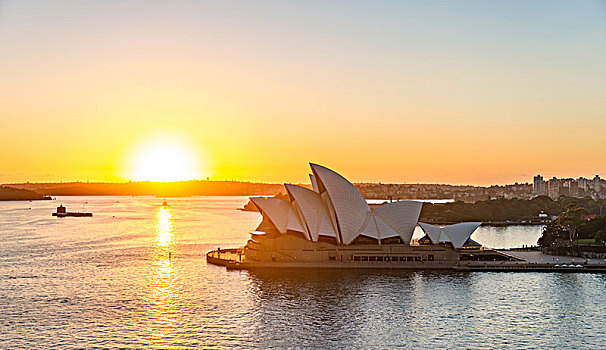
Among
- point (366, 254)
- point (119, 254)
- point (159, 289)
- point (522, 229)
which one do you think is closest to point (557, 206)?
point (522, 229)

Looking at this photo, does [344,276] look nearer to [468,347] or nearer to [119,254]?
[468,347]

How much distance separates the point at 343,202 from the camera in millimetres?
49500

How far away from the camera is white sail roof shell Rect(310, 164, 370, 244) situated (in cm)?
4925

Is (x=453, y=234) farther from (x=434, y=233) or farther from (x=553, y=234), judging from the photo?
(x=553, y=234)

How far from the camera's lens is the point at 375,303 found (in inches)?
1389

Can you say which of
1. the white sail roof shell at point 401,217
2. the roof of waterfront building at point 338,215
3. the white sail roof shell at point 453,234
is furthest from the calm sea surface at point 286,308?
the white sail roof shell at point 453,234

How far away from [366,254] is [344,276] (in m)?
4.88

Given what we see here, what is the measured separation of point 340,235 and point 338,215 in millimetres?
1853

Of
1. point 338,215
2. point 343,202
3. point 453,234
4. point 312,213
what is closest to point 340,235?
point 338,215

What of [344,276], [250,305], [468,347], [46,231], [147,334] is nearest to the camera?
[468,347]

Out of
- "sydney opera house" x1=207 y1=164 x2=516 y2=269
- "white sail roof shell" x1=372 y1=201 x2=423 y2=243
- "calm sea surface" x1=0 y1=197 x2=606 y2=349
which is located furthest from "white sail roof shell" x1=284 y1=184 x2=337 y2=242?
"white sail roof shell" x1=372 y1=201 x2=423 y2=243

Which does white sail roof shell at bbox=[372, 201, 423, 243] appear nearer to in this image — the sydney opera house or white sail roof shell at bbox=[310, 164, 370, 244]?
the sydney opera house

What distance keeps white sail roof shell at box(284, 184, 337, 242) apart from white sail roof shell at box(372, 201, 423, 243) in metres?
4.53

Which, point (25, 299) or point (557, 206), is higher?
point (557, 206)
